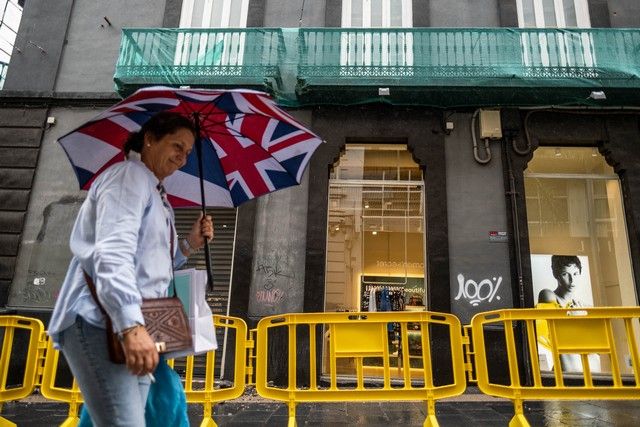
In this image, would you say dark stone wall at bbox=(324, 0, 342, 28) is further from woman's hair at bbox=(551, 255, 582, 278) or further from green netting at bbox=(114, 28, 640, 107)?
woman's hair at bbox=(551, 255, 582, 278)

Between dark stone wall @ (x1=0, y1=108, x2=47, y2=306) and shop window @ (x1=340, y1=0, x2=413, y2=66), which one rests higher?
shop window @ (x1=340, y1=0, x2=413, y2=66)

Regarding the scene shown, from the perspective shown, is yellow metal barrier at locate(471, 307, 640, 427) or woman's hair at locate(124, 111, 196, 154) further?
yellow metal barrier at locate(471, 307, 640, 427)

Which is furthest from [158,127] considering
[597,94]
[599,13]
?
[599,13]

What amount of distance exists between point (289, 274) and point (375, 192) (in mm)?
2653

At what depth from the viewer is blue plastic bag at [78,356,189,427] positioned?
6.55 ft

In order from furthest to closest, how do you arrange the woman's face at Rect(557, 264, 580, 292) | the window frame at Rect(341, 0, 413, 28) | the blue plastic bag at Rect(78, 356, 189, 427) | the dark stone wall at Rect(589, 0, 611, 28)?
the window frame at Rect(341, 0, 413, 28), the dark stone wall at Rect(589, 0, 611, 28), the woman's face at Rect(557, 264, 580, 292), the blue plastic bag at Rect(78, 356, 189, 427)

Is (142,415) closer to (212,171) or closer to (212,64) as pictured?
(212,171)

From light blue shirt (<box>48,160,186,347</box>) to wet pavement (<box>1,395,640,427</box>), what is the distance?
13.5 ft

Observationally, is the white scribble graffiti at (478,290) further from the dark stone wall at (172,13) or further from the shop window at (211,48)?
the dark stone wall at (172,13)

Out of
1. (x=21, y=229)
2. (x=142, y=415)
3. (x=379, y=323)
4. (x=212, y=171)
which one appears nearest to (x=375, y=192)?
(x=379, y=323)

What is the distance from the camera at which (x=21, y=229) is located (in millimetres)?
8961

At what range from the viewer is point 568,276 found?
8.73 meters

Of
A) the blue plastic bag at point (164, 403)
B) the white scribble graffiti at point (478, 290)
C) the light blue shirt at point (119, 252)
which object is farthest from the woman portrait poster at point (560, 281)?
the light blue shirt at point (119, 252)

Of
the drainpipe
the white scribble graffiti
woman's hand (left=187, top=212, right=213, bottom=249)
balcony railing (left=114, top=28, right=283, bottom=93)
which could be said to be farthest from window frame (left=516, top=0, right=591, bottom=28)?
woman's hand (left=187, top=212, right=213, bottom=249)
